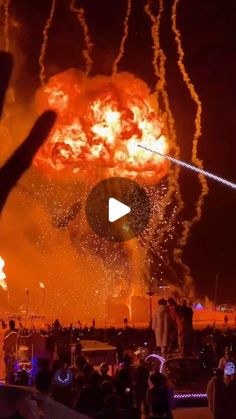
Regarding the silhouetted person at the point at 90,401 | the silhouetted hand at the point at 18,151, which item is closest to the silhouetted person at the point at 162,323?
the silhouetted person at the point at 90,401

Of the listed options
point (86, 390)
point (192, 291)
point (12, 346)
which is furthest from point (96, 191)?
point (86, 390)

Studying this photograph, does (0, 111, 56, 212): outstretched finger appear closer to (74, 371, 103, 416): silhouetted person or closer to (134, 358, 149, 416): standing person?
(74, 371, 103, 416): silhouetted person

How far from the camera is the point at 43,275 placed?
47.4 metres

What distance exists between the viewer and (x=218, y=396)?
8.94 meters

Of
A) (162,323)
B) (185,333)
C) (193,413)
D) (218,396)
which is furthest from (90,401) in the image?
(185,333)

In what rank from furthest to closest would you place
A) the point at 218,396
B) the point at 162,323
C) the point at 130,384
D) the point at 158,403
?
the point at 162,323 < the point at 130,384 < the point at 218,396 < the point at 158,403

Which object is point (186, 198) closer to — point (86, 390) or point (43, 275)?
point (43, 275)

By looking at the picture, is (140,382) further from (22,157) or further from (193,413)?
(22,157)

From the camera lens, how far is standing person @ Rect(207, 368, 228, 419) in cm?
886

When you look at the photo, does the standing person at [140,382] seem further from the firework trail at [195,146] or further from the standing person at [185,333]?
the firework trail at [195,146]
